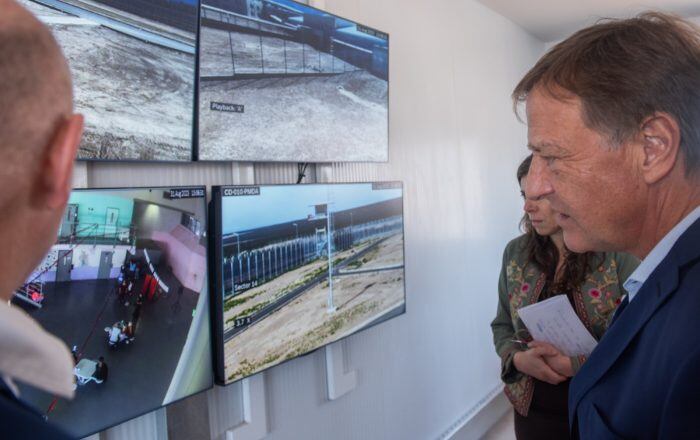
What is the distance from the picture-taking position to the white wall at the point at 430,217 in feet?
6.27

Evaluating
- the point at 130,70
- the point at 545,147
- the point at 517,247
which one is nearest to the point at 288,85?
the point at 130,70

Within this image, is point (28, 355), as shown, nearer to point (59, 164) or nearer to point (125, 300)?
point (59, 164)

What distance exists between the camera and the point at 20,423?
1.32 ft

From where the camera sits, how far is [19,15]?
49 cm

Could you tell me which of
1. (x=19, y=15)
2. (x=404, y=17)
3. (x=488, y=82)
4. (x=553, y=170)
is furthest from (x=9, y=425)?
(x=488, y=82)

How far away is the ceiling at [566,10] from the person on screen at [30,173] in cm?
345

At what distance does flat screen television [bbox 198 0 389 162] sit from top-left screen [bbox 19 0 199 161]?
66 millimetres

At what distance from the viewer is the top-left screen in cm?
112

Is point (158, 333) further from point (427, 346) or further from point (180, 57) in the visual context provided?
point (427, 346)

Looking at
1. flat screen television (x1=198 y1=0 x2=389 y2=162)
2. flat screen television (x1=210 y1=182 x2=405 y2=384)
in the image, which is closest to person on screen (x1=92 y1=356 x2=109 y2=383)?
flat screen television (x1=210 y1=182 x2=405 y2=384)

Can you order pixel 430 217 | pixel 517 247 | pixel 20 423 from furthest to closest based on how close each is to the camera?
pixel 430 217, pixel 517 247, pixel 20 423

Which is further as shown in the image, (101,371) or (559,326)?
(559,326)

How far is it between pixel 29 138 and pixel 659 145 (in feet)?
2.95

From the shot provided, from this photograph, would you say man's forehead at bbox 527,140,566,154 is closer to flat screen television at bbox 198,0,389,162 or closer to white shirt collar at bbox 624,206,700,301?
white shirt collar at bbox 624,206,700,301
